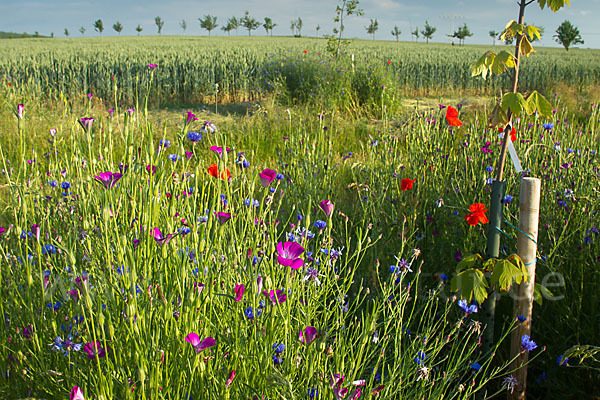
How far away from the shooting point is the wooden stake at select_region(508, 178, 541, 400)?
5.29 feet

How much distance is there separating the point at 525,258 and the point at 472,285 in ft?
0.97

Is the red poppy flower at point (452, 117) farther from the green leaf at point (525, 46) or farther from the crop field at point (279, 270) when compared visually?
the green leaf at point (525, 46)

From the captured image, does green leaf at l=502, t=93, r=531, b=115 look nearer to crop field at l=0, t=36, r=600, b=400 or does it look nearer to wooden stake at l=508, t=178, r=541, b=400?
wooden stake at l=508, t=178, r=541, b=400

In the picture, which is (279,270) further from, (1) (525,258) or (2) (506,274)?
(1) (525,258)

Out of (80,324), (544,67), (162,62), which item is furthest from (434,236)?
(544,67)

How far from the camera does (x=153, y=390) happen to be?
93 centimetres

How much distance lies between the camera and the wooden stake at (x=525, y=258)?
1612mm

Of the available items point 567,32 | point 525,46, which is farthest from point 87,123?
point 567,32

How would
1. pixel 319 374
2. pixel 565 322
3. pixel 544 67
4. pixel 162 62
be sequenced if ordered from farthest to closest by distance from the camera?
pixel 544 67 → pixel 162 62 → pixel 565 322 → pixel 319 374

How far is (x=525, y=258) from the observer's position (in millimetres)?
1671

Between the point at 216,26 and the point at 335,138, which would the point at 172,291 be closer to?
the point at 335,138

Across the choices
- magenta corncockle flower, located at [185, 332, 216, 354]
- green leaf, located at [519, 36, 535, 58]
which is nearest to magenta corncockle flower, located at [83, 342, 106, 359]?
magenta corncockle flower, located at [185, 332, 216, 354]

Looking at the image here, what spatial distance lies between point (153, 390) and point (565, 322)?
1741mm

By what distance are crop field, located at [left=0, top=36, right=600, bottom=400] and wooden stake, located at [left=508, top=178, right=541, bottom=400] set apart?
0.05 meters
